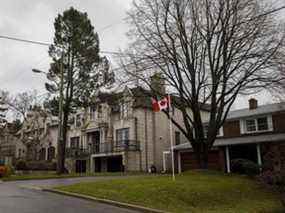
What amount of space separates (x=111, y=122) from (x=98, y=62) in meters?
8.78

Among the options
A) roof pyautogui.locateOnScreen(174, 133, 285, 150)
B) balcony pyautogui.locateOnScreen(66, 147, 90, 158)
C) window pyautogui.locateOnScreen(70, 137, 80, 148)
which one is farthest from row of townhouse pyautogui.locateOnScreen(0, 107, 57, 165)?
roof pyautogui.locateOnScreen(174, 133, 285, 150)

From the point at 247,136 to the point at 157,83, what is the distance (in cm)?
1168

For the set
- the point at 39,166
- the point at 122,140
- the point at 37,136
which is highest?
the point at 37,136

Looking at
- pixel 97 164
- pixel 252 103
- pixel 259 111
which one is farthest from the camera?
pixel 97 164

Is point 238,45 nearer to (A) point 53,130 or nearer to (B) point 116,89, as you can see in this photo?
(B) point 116,89

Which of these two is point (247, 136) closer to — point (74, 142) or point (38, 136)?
point (74, 142)

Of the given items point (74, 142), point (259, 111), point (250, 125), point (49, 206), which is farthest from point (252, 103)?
point (49, 206)

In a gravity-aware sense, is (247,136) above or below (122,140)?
below

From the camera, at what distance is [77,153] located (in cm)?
3950

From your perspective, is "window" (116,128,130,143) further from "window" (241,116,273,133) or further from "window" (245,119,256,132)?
"window" (245,119,256,132)

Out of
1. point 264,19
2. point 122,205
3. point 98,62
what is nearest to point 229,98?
point 264,19

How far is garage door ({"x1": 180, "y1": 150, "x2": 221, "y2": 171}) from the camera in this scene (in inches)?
1130

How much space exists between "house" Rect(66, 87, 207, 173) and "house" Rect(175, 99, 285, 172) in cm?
452

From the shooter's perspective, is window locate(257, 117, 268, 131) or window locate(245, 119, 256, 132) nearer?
window locate(257, 117, 268, 131)
